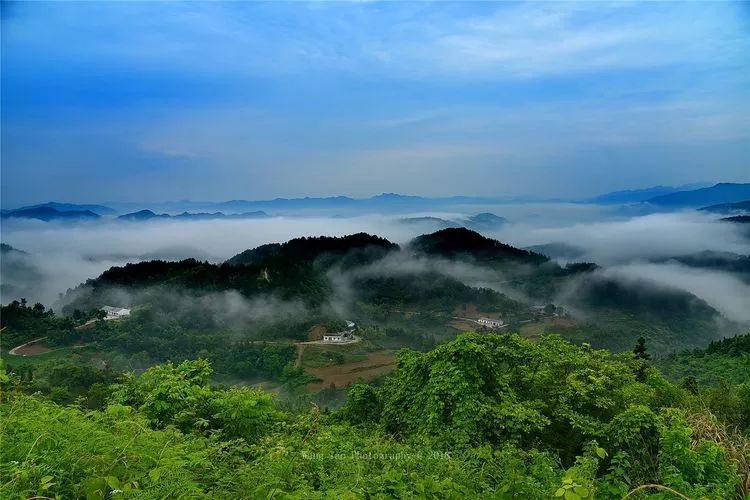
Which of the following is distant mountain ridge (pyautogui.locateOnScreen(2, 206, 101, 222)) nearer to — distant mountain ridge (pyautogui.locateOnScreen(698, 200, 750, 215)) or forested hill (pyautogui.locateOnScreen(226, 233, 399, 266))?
forested hill (pyautogui.locateOnScreen(226, 233, 399, 266))

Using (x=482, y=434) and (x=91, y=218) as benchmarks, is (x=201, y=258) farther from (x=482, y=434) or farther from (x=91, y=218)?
(x=482, y=434)

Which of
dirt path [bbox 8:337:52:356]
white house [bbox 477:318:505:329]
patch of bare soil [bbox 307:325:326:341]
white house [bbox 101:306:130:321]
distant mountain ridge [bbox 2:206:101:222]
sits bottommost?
white house [bbox 477:318:505:329]

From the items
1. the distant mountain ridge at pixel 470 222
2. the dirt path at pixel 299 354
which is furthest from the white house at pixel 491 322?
the distant mountain ridge at pixel 470 222

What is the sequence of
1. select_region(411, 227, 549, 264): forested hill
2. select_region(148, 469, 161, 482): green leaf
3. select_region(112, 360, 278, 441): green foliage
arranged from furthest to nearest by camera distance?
select_region(411, 227, 549, 264): forested hill < select_region(112, 360, 278, 441): green foliage < select_region(148, 469, 161, 482): green leaf

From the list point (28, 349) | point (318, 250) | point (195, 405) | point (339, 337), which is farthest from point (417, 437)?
point (318, 250)

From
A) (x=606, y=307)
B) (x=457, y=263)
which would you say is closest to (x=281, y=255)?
(x=457, y=263)

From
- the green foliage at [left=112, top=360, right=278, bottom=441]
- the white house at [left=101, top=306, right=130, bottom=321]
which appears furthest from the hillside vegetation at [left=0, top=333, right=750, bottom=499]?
the white house at [left=101, top=306, right=130, bottom=321]
